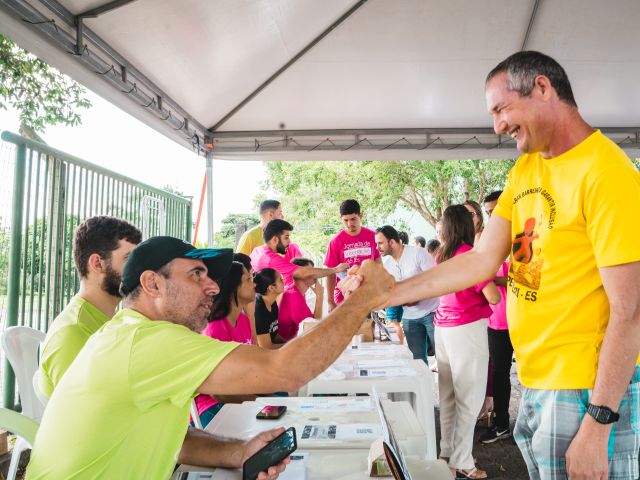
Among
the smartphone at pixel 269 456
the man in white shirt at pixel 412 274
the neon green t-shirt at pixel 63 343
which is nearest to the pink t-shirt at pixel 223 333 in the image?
the neon green t-shirt at pixel 63 343

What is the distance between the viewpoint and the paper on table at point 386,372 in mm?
2709

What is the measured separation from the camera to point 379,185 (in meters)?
15.8

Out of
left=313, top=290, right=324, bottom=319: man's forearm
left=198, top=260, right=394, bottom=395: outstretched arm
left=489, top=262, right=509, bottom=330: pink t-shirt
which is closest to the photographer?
left=198, top=260, right=394, bottom=395: outstretched arm

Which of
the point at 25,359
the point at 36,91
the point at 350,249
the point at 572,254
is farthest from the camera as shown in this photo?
the point at 36,91

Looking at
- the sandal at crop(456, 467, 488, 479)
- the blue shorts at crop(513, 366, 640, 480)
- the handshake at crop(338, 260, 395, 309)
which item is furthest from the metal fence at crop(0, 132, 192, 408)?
the blue shorts at crop(513, 366, 640, 480)

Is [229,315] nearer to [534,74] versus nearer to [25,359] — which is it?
[25,359]

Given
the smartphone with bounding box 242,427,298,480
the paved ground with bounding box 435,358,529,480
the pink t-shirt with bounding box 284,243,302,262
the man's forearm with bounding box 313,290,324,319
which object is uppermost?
the pink t-shirt with bounding box 284,243,302,262

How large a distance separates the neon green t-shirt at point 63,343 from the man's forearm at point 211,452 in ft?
2.52

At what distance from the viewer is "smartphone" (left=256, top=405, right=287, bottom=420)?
75.9 inches

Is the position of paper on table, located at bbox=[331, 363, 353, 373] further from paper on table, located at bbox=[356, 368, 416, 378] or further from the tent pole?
the tent pole

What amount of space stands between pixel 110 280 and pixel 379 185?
1384 centimetres

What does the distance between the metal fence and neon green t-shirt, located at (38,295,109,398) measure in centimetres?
154

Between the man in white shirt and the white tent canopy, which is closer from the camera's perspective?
the white tent canopy

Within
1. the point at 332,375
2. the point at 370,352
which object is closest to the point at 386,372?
the point at 332,375
